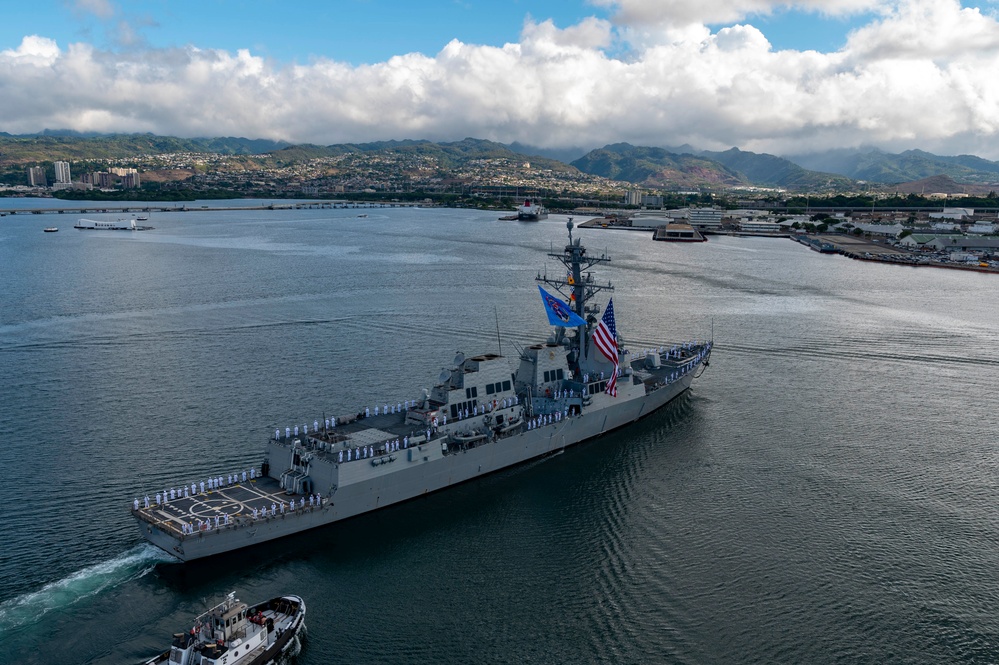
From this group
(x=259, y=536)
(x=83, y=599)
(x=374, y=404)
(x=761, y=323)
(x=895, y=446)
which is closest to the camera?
(x=83, y=599)

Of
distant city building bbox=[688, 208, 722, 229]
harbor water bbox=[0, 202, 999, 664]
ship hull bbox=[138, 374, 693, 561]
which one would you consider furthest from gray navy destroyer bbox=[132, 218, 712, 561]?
distant city building bbox=[688, 208, 722, 229]

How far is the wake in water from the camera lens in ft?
75.9

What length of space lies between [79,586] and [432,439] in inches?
573

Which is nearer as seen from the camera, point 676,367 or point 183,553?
point 183,553

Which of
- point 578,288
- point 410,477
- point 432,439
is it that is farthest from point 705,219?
point 410,477

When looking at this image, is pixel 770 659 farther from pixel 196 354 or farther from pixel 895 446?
pixel 196 354

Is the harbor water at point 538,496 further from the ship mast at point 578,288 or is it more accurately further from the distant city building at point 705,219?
the distant city building at point 705,219

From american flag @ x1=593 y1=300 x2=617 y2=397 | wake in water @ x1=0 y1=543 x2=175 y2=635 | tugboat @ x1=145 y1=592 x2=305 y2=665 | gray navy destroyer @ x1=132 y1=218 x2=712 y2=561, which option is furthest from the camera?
american flag @ x1=593 y1=300 x2=617 y2=397

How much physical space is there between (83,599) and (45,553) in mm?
4016

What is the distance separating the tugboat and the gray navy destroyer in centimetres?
569

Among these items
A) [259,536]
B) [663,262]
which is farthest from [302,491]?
[663,262]

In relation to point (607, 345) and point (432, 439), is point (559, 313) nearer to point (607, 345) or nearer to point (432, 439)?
point (607, 345)

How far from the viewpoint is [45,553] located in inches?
1046

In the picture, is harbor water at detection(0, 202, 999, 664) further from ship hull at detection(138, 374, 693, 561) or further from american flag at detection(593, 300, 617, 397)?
american flag at detection(593, 300, 617, 397)
